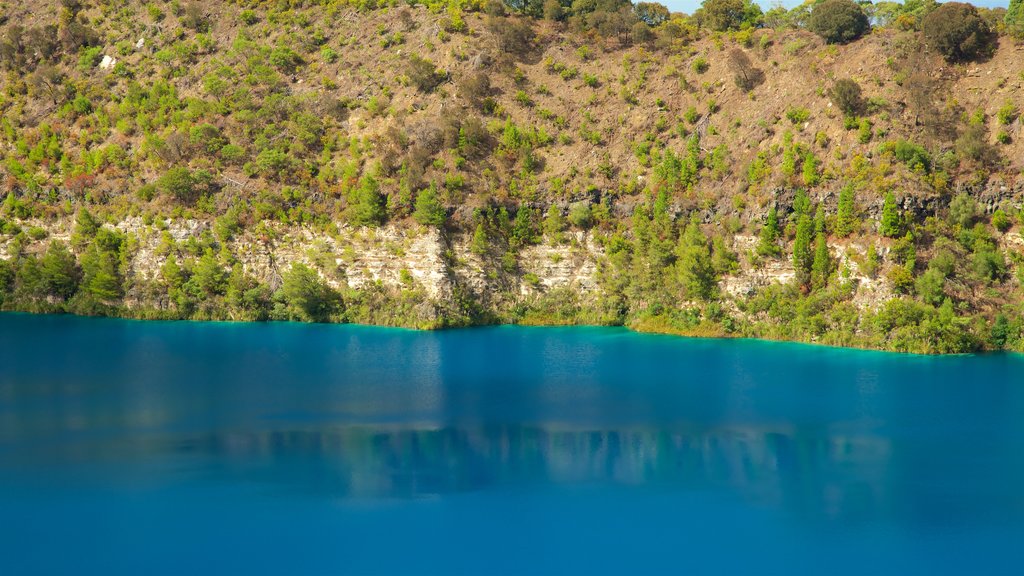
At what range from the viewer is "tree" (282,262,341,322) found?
182 feet

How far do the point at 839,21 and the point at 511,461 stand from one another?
4358 centimetres

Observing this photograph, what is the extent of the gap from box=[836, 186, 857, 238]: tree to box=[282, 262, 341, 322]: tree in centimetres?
3211

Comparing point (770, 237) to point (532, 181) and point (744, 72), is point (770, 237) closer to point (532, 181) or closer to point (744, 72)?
point (744, 72)

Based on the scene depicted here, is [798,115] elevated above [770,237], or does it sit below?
above

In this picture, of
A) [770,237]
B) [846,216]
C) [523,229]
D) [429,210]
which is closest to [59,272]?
[429,210]

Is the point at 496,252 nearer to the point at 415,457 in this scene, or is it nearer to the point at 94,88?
the point at 415,457

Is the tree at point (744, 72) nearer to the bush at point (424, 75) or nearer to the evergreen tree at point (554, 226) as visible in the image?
the evergreen tree at point (554, 226)

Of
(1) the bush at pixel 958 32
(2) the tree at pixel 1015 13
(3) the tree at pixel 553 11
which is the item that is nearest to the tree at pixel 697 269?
(1) the bush at pixel 958 32

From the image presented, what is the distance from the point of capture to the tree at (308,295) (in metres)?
55.6

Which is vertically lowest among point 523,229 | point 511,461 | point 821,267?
point 511,461

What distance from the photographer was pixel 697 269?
5116 cm

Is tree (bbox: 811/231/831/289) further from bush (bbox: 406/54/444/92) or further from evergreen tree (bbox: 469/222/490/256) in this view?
bush (bbox: 406/54/444/92)

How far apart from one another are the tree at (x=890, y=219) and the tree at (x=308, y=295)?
34.3m

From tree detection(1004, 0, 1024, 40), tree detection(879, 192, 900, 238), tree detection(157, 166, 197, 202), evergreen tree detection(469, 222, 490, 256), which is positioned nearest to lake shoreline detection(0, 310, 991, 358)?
evergreen tree detection(469, 222, 490, 256)
